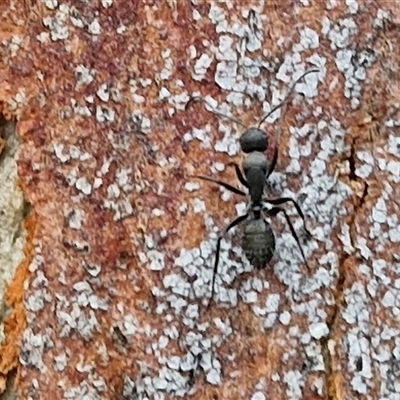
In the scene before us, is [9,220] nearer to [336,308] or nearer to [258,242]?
[258,242]

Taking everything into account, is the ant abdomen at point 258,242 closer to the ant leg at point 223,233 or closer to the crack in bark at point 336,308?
the ant leg at point 223,233

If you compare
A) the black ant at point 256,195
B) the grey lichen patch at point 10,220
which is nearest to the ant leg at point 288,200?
the black ant at point 256,195

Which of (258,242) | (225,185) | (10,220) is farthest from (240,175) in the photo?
(10,220)

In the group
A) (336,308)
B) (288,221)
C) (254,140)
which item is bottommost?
(336,308)

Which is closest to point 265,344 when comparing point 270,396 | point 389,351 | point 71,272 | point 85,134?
point 270,396

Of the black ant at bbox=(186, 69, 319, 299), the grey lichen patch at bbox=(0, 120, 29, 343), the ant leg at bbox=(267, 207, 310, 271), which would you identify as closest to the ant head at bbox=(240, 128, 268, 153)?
the black ant at bbox=(186, 69, 319, 299)

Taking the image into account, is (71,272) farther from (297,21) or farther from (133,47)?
(297,21)

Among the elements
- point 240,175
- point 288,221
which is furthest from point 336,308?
point 240,175

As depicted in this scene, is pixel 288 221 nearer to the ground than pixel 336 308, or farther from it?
farther from it
